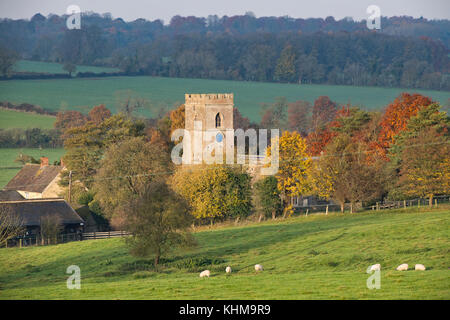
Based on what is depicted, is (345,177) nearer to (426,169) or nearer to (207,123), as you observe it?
(426,169)

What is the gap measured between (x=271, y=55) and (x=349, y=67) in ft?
48.5

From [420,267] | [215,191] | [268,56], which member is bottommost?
[215,191]

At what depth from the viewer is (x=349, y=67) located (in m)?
137

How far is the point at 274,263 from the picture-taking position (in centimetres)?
3173

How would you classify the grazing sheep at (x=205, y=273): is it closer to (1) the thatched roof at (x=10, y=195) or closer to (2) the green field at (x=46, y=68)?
(1) the thatched roof at (x=10, y=195)

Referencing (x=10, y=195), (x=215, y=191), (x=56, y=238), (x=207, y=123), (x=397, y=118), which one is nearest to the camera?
(x=56, y=238)

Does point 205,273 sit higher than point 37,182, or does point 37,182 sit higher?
point 205,273

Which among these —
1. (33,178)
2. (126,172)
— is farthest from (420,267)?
(33,178)

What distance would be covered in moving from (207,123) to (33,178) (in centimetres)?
1638

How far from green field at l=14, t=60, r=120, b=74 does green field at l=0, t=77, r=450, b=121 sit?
16.3 ft

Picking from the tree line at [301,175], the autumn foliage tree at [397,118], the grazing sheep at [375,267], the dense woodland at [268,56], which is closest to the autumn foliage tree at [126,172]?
the tree line at [301,175]

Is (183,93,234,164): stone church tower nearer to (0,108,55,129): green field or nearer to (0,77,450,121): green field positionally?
(0,108,55,129): green field
